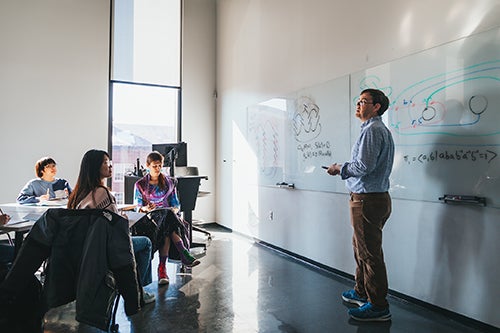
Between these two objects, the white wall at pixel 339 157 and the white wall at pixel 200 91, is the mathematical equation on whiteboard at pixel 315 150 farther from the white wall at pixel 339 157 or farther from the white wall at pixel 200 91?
the white wall at pixel 200 91

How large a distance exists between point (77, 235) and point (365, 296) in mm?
2095

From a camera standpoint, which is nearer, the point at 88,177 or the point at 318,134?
the point at 88,177

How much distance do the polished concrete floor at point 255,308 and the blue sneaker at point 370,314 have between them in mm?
43

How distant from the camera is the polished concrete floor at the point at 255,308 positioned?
88.3 inches

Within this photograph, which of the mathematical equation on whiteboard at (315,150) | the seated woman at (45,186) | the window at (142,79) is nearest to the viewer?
the seated woman at (45,186)

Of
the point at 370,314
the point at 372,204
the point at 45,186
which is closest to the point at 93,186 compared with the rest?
the point at 45,186

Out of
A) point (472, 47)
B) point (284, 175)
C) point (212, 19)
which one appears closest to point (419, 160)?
point (472, 47)

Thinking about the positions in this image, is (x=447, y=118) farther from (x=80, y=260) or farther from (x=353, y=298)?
(x=80, y=260)

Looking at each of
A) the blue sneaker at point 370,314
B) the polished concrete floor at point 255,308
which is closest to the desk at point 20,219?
the polished concrete floor at point 255,308

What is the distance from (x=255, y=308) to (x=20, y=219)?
1.77 meters

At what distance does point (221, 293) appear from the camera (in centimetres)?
285

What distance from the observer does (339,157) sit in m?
3.23

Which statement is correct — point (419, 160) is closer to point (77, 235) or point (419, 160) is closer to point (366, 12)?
point (366, 12)

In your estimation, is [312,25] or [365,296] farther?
[312,25]
